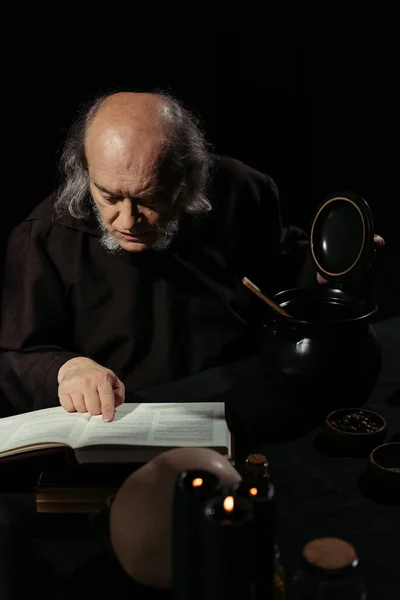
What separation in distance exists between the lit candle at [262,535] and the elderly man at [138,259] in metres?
1.07

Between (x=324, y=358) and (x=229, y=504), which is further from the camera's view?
(x=324, y=358)

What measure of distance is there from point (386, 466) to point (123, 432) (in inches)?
19.0

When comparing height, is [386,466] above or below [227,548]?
below

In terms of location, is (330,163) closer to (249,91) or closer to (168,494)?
(249,91)

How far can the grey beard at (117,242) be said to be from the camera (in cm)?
203

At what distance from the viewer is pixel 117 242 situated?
6.67 ft

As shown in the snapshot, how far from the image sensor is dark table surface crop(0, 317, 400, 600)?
1.02 metres

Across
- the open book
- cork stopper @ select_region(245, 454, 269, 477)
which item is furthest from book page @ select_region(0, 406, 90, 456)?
cork stopper @ select_region(245, 454, 269, 477)

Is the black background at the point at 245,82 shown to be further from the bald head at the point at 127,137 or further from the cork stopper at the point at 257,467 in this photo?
the cork stopper at the point at 257,467

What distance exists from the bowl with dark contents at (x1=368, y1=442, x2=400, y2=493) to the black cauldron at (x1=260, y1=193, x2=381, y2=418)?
177mm

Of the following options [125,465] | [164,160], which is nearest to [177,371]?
[164,160]

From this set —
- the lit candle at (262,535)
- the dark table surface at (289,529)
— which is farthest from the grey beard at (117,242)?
the lit candle at (262,535)

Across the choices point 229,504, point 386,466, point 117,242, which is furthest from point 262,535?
point 117,242

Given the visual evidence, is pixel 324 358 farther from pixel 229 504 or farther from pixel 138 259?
pixel 138 259
